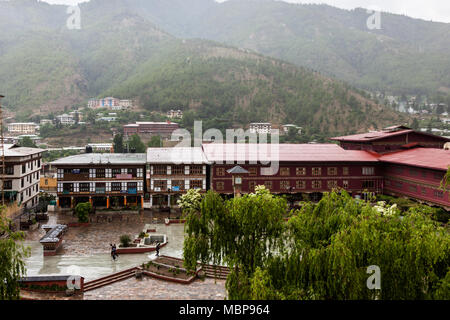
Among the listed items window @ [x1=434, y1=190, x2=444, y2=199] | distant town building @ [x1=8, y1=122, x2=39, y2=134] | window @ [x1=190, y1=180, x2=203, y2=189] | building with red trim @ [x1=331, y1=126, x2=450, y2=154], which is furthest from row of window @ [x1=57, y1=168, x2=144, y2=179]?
distant town building @ [x1=8, y1=122, x2=39, y2=134]

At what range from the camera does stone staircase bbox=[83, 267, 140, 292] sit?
741 inches

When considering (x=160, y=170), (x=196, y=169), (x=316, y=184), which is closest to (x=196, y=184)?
(x=196, y=169)

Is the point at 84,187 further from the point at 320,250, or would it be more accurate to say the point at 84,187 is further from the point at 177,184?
the point at 320,250

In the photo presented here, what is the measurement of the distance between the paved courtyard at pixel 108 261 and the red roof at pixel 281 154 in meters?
11.0

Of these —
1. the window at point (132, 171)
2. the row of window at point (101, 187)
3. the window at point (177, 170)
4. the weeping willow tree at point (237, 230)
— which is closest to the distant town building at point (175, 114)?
the window at point (177, 170)

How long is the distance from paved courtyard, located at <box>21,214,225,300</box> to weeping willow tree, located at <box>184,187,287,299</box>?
5399 millimetres

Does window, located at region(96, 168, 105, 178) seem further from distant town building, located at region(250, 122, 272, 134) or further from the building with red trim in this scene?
distant town building, located at region(250, 122, 272, 134)

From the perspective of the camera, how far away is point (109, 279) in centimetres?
1977

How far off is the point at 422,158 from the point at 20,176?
39789 mm

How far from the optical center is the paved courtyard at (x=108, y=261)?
1825cm

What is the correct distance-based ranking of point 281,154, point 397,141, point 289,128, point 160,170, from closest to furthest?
point 160,170 < point 281,154 < point 397,141 < point 289,128

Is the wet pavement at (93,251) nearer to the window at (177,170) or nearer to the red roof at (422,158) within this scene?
the window at (177,170)
